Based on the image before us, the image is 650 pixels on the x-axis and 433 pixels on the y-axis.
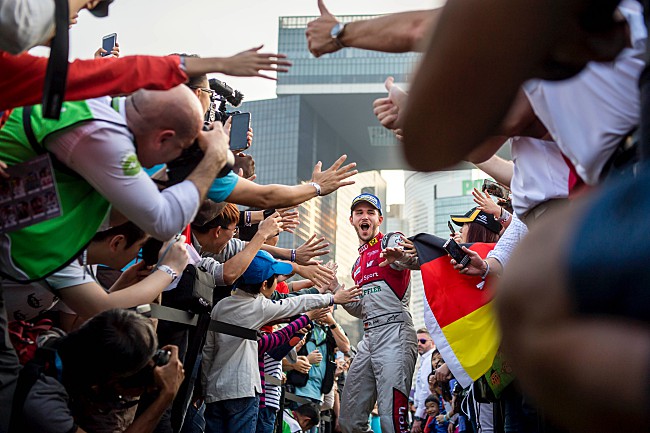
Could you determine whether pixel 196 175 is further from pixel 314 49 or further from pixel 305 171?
pixel 305 171

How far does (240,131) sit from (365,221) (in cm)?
269

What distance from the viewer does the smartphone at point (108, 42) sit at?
4551 millimetres

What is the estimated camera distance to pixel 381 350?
21.3 feet

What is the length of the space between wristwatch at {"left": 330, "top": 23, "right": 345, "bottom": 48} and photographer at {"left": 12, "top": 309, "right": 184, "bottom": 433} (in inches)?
55.5

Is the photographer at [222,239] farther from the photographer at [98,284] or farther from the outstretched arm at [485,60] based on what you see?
the outstretched arm at [485,60]

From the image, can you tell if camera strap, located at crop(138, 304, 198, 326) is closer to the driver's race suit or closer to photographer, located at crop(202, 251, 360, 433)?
photographer, located at crop(202, 251, 360, 433)

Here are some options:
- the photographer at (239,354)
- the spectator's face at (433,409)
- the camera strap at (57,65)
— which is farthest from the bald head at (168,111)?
the spectator's face at (433,409)

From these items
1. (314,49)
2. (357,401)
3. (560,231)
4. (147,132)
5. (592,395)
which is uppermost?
(314,49)

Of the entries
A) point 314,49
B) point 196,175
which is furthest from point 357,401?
point 314,49

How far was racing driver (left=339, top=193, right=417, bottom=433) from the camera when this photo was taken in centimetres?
628

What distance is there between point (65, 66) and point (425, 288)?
10.4ft

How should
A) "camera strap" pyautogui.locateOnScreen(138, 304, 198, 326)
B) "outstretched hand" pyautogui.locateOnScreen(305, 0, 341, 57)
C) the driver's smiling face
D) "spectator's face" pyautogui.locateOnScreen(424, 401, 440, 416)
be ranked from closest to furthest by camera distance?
"outstretched hand" pyautogui.locateOnScreen(305, 0, 341, 57) → "camera strap" pyautogui.locateOnScreen(138, 304, 198, 326) → the driver's smiling face → "spectator's face" pyautogui.locateOnScreen(424, 401, 440, 416)

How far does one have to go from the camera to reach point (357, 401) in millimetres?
6641

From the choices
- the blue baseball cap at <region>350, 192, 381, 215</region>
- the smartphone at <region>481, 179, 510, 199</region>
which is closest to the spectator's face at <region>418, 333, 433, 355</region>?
the blue baseball cap at <region>350, 192, 381, 215</region>
